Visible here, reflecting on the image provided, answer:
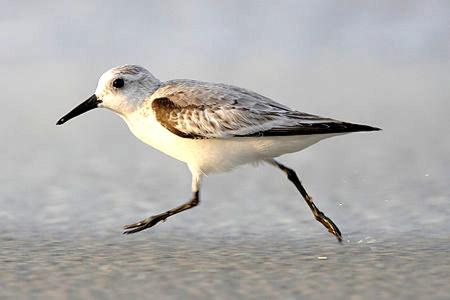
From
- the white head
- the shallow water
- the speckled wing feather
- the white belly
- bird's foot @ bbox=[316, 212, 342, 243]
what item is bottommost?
the shallow water

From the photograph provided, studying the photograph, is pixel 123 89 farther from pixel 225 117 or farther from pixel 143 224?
pixel 143 224

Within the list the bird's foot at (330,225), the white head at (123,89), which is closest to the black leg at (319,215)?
the bird's foot at (330,225)

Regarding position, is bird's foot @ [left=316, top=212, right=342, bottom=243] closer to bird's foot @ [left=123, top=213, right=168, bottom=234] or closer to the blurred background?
the blurred background

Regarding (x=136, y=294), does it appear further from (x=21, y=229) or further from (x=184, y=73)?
(x=184, y=73)

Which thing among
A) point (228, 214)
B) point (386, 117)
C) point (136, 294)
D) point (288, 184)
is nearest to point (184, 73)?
point (386, 117)

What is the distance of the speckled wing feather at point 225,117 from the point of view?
5.65m

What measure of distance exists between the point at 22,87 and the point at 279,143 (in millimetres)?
5386

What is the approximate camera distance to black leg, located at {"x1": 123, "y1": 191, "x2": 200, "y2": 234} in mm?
5789

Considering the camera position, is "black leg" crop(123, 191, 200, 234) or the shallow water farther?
"black leg" crop(123, 191, 200, 234)

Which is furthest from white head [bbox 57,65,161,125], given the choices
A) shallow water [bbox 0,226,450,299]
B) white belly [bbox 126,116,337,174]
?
shallow water [bbox 0,226,450,299]

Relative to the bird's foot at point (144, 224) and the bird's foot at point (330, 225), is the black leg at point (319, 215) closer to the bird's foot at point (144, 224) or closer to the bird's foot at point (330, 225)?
the bird's foot at point (330, 225)

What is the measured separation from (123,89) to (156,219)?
0.75m

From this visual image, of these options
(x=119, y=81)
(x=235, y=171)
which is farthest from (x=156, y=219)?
(x=235, y=171)

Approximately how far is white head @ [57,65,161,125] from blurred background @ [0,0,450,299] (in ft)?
2.31
